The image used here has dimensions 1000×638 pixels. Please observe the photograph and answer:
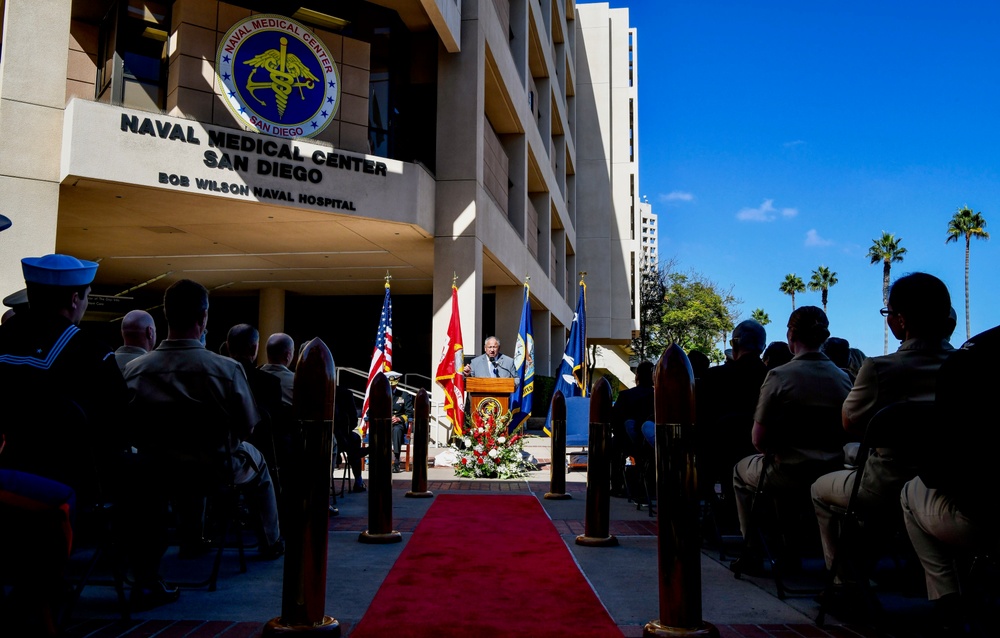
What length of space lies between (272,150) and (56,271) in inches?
440

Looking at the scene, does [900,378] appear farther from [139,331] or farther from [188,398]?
[139,331]

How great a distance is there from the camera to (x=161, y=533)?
3902 mm

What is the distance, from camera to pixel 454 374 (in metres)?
14.1

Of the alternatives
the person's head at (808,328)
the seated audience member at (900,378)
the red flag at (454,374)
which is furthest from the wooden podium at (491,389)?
the seated audience member at (900,378)

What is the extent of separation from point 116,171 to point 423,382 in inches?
674

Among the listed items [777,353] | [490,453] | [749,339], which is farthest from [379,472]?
[490,453]

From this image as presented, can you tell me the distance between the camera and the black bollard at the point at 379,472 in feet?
18.3

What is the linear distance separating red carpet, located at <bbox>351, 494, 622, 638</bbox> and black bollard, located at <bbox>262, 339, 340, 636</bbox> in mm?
319

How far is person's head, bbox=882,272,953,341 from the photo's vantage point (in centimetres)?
351

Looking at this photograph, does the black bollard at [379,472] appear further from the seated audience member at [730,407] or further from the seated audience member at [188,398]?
the seated audience member at [730,407]

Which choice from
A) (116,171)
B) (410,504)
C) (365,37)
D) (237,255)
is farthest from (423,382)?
(410,504)

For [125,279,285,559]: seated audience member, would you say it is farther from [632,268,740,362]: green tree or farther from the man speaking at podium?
[632,268,740,362]: green tree

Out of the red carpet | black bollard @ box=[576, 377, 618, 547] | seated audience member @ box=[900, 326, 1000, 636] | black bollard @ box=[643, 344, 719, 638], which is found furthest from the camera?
black bollard @ box=[576, 377, 618, 547]

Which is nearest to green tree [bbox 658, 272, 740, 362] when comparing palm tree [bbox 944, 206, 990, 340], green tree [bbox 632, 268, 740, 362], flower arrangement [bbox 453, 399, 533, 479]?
green tree [bbox 632, 268, 740, 362]
